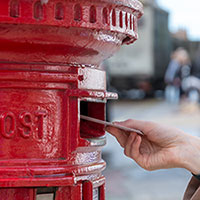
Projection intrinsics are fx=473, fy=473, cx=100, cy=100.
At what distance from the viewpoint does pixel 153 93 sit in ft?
67.7

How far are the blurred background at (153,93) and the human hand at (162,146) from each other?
2.56 metres

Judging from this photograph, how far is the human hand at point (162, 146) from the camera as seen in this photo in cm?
164

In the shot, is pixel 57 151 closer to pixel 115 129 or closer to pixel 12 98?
pixel 12 98

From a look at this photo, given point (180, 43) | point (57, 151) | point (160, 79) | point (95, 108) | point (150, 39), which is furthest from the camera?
point (180, 43)

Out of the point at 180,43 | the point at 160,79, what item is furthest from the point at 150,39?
the point at 180,43

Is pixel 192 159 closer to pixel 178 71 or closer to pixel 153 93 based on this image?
pixel 178 71

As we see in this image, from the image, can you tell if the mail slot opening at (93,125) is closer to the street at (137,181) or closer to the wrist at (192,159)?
the wrist at (192,159)

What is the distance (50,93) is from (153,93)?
1951cm

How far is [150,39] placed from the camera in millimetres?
20062

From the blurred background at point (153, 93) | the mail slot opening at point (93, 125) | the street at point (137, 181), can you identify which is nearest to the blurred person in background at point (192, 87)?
the blurred background at point (153, 93)

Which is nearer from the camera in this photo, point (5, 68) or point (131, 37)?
point (5, 68)

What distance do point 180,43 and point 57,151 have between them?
25123 millimetres

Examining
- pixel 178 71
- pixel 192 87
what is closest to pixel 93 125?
pixel 192 87

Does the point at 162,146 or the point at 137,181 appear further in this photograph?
the point at 137,181
